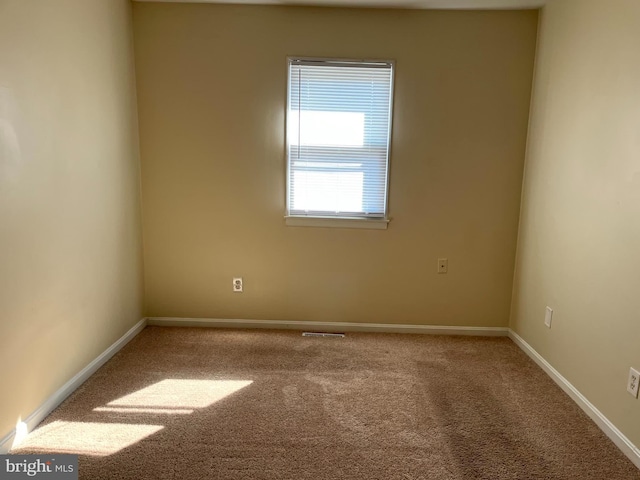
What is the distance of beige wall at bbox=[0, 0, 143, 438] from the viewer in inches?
71.7

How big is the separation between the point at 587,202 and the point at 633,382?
981mm

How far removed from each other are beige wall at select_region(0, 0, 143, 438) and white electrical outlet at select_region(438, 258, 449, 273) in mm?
2402

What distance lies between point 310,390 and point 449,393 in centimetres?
83

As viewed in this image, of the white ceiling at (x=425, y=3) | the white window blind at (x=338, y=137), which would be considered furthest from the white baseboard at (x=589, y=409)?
the white ceiling at (x=425, y=3)

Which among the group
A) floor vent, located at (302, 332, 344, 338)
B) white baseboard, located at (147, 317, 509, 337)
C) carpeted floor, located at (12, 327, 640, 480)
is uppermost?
white baseboard, located at (147, 317, 509, 337)

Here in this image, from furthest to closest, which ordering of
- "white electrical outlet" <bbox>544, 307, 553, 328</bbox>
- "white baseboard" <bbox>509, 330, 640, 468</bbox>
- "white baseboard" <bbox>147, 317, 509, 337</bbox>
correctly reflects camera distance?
"white baseboard" <bbox>147, 317, 509, 337</bbox>
"white electrical outlet" <bbox>544, 307, 553, 328</bbox>
"white baseboard" <bbox>509, 330, 640, 468</bbox>

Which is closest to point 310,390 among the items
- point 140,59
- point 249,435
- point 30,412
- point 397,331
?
point 249,435

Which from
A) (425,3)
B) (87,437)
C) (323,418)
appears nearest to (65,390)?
(87,437)

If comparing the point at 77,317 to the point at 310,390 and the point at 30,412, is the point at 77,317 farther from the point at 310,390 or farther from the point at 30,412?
the point at 310,390

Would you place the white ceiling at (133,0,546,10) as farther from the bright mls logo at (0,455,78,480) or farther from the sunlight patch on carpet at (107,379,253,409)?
the bright mls logo at (0,455,78,480)

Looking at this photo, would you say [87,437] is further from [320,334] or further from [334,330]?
[334,330]

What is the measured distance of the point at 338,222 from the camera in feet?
10.4

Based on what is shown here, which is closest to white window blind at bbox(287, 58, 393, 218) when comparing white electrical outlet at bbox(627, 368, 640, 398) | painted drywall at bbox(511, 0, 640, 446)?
painted drywall at bbox(511, 0, 640, 446)

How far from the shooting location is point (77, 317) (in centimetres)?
238
